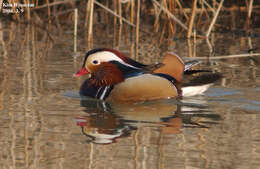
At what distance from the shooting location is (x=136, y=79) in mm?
7117

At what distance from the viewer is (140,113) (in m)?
6.53

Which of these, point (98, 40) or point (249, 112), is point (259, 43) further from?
point (249, 112)

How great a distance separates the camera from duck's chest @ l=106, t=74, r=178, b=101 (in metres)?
7.09

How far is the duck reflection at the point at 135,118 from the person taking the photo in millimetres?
5645

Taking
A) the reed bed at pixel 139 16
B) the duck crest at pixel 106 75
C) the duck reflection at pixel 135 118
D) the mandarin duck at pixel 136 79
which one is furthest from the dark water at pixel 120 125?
the reed bed at pixel 139 16

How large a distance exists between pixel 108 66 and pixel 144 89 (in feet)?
2.08

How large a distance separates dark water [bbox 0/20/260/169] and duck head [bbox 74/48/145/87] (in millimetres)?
337

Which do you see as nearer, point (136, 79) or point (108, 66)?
point (136, 79)

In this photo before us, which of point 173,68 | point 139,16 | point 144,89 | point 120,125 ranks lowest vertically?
point 120,125

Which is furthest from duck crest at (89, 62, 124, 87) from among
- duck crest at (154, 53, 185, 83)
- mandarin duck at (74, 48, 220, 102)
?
duck crest at (154, 53, 185, 83)

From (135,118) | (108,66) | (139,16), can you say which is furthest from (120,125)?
(139,16)

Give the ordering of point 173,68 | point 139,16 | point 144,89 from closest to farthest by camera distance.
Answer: point 144,89
point 173,68
point 139,16

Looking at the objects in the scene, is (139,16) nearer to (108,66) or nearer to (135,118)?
(108,66)

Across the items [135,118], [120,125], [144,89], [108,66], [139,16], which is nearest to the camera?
[120,125]
